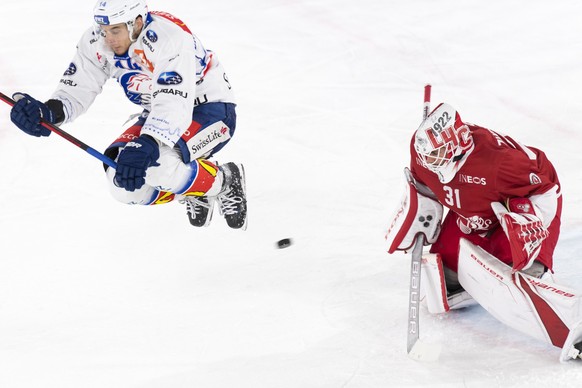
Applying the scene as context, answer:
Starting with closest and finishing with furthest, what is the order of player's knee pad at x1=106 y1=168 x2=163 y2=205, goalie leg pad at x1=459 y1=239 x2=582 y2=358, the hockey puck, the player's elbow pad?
1. goalie leg pad at x1=459 y1=239 x2=582 y2=358
2. the player's elbow pad
3. player's knee pad at x1=106 y1=168 x2=163 y2=205
4. the hockey puck

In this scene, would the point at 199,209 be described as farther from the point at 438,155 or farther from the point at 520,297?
the point at 520,297

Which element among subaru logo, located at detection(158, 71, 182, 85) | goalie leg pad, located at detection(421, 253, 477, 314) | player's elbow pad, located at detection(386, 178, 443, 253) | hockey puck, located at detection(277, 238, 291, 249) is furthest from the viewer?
hockey puck, located at detection(277, 238, 291, 249)

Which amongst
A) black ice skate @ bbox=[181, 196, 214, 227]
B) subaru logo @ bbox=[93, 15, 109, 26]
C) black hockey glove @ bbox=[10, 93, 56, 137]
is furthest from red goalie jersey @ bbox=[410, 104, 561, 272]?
black hockey glove @ bbox=[10, 93, 56, 137]

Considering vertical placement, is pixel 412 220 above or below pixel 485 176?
below

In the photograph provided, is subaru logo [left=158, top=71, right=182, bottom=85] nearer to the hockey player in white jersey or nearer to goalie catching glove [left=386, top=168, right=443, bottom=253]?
the hockey player in white jersey

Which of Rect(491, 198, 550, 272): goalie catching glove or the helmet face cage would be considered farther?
the helmet face cage

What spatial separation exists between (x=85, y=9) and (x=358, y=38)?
2030 mm

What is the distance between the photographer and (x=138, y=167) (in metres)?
2.96

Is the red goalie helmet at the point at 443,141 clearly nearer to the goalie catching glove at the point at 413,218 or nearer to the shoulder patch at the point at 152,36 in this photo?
the goalie catching glove at the point at 413,218

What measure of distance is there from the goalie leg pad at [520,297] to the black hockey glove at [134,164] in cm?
112

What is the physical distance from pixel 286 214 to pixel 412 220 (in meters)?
0.91

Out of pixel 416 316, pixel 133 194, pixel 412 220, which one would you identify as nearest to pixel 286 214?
pixel 133 194

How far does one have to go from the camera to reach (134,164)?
296cm

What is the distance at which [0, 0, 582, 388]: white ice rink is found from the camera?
275 cm
